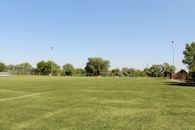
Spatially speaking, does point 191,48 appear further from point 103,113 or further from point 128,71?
point 128,71

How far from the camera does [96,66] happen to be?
149 metres

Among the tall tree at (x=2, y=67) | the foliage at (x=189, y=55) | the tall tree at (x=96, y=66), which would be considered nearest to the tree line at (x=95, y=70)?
the tall tree at (x=96, y=66)

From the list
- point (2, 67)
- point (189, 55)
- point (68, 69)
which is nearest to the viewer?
point (189, 55)

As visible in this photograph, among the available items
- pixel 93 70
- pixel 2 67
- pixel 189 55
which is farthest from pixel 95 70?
pixel 189 55

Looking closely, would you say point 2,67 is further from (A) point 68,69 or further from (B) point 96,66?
(B) point 96,66

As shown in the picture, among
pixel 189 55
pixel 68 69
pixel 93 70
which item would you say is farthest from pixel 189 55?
pixel 68 69

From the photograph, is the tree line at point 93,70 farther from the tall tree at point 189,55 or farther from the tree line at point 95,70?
the tall tree at point 189,55

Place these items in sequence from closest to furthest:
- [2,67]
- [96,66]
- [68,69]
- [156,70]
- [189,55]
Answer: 1. [189,55]
2. [2,67]
3. [156,70]
4. [96,66]
5. [68,69]

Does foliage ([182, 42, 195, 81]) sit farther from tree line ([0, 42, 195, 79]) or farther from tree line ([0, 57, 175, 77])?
tree line ([0, 57, 175, 77])

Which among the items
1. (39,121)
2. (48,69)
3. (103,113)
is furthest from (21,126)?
(48,69)

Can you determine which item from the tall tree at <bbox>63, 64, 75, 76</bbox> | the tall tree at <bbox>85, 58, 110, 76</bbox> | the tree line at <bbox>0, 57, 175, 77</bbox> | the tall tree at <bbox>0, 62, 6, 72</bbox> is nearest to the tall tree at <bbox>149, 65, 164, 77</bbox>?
the tree line at <bbox>0, 57, 175, 77</bbox>

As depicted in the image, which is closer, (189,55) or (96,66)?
(189,55)

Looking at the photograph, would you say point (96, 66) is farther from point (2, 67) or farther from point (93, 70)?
point (2, 67)

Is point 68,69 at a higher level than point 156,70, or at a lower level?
higher
